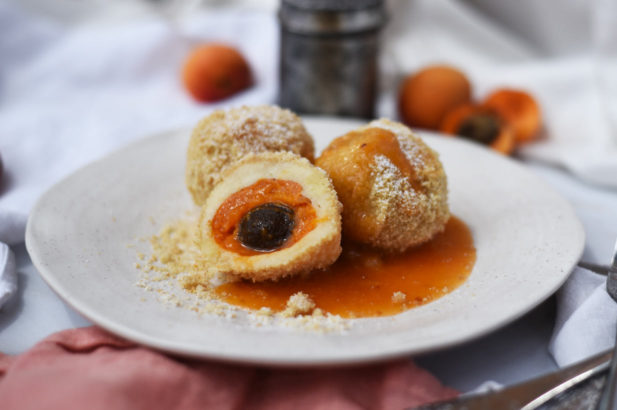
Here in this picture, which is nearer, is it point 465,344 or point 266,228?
point 465,344

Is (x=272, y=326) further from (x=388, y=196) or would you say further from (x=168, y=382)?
(x=388, y=196)

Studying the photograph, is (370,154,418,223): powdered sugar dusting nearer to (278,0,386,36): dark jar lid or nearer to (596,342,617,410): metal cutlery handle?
(596,342,617,410): metal cutlery handle

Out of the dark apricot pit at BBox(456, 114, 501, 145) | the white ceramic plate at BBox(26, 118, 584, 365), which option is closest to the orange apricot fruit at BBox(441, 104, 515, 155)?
the dark apricot pit at BBox(456, 114, 501, 145)

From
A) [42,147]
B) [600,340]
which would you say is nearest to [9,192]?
[42,147]

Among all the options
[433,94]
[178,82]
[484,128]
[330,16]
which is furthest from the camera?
[178,82]

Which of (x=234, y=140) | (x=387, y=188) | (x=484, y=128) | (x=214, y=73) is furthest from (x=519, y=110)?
(x=234, y=140)

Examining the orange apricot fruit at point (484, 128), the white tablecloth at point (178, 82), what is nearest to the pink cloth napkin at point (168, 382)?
the white tablecloth at point (178, 82)
